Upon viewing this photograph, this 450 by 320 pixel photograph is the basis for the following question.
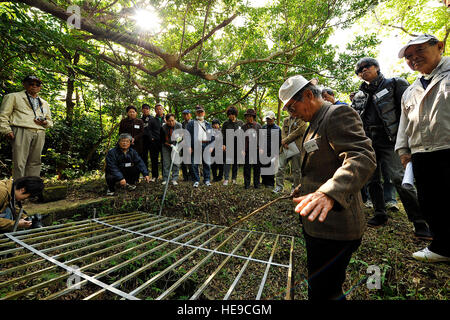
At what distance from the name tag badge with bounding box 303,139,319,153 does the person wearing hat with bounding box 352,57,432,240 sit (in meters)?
2.11

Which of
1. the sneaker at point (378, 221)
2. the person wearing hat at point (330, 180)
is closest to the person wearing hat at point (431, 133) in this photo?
the sneaker at point (378, 221)

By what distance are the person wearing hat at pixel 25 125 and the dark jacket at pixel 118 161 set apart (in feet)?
3.79

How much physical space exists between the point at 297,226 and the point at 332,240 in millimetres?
2378

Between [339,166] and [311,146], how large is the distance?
189 mm

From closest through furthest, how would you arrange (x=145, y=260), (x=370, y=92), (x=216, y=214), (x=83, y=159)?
(x=145, y=260) → (x=370, y=92) → (x=216, y=214) → (x=83, y=159)

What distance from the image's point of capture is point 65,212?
3.29 meters

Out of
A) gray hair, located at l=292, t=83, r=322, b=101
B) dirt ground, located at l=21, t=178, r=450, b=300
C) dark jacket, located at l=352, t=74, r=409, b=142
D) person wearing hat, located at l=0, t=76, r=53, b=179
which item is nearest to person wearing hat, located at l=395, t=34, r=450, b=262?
dirt ground, located at l=21, t=178, r=450, b=300

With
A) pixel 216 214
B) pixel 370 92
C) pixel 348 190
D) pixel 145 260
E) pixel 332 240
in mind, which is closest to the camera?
pixel 348 190

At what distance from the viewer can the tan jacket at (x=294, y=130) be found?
3.97 metres

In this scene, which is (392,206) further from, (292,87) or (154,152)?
(154,152)

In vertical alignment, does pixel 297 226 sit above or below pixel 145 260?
above

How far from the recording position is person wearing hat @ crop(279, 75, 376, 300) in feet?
2.83
